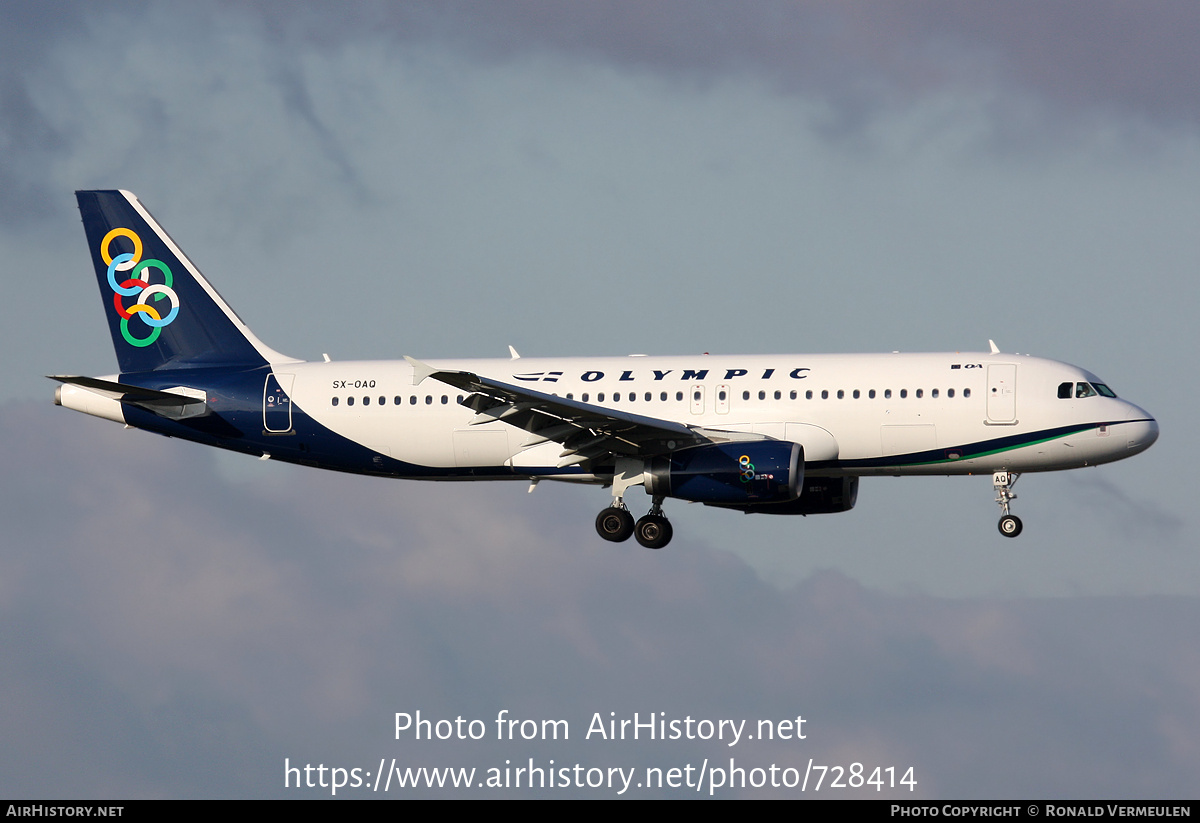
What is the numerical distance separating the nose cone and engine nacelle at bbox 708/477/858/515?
9270 mm

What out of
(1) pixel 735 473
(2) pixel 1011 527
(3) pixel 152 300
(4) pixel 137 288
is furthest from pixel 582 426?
(4) pixel 137 288

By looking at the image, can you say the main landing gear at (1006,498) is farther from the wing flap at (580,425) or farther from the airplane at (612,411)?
the wing flap at (580,425)

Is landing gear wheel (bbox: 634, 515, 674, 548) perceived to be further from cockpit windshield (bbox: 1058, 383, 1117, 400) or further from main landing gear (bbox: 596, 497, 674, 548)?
cockpit windshield (bbox: 1058, 383, 1117, 400)

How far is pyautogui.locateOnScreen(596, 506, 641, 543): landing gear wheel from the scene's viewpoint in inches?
2005

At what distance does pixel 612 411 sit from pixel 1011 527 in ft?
40.9

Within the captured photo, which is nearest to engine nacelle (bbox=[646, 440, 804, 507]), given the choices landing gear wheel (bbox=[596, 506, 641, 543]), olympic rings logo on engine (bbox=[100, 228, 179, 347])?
landing gear wheel (bbox=[596, 506, 641, 543])

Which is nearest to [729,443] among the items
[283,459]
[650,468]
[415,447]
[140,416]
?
[650,468]

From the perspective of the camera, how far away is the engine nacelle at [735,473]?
47.2 m

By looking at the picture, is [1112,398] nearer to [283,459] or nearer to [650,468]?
[650,468]

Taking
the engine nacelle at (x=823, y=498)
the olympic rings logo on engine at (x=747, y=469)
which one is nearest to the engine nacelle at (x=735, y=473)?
the olympic rings logo on engine at (x=747, y=469)

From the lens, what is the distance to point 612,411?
4812 cm

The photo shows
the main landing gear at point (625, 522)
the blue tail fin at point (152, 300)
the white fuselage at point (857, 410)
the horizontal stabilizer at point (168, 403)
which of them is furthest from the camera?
the blue tail fin at point (152, 300)

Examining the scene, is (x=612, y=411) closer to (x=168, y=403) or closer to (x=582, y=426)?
(x=582, y=426)

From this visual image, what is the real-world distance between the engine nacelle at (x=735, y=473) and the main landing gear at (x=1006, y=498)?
619cm
